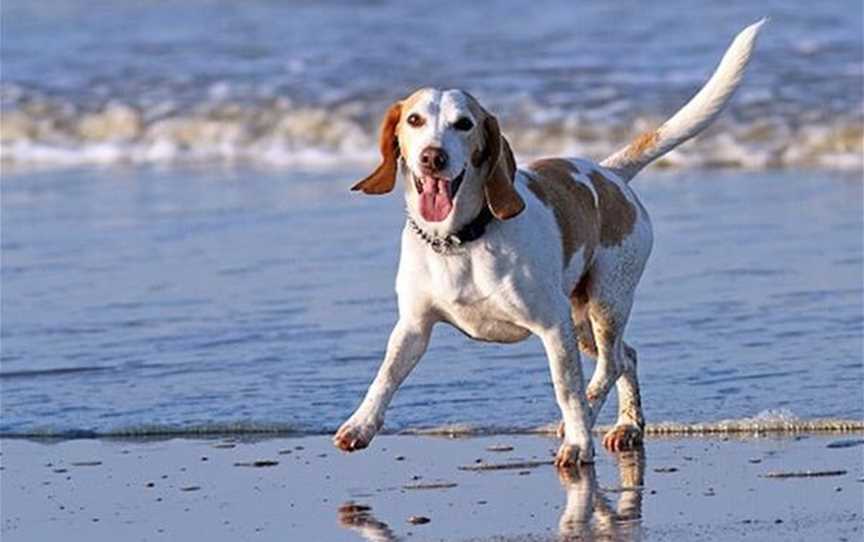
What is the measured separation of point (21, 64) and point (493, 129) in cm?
1441

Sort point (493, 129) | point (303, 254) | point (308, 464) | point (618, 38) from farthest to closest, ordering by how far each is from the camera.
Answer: point (618, 38)
point (303, 254)
point (308, 464)
point (493, 129)

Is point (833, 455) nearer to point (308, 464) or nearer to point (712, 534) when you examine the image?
point (712, 534)

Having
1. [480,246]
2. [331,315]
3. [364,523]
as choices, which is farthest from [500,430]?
[331,315]

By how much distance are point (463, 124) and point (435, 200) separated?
0.75 feet

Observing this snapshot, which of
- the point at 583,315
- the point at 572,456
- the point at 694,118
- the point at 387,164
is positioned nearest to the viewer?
the point at 387,164

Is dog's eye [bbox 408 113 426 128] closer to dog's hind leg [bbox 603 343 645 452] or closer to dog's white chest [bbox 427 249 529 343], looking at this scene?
dog's white chest [bbox 427 249 529 343]

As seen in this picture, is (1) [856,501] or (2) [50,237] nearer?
(1) [856,501]

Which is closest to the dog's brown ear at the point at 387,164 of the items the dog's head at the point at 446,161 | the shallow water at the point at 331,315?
the dog's head at the point at 446,161

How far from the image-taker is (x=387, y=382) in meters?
6.90

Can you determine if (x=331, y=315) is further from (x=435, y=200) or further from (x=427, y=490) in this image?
(x=435, y=200)

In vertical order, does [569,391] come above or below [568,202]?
below

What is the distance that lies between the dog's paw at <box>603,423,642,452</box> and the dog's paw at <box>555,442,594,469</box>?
0.30 m

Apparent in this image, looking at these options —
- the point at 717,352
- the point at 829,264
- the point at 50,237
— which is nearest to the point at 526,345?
the point at 717,352

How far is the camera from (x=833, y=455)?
704 centimetres
